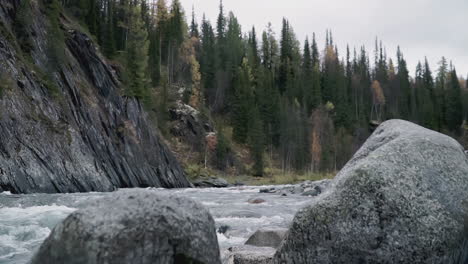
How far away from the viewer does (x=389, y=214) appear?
5.00m

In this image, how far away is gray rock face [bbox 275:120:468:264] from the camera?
489 centimetres

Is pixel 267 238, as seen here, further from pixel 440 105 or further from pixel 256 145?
pixel 440 105

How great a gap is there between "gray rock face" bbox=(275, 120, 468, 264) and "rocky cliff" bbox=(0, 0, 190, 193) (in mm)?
17495

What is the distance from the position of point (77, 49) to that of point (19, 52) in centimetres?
962

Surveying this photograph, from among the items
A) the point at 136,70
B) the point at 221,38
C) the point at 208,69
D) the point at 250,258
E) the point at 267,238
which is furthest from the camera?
the point at 221,38

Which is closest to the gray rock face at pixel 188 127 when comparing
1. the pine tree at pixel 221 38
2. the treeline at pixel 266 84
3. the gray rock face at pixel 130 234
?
the treeline at pixel 266 84

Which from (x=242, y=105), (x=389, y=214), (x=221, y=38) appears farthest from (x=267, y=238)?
(x=221, y=38)

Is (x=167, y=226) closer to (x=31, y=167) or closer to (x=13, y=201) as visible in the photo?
(x=13, y=201)

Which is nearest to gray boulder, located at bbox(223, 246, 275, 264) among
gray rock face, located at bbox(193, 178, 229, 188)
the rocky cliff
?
the rocky cliff

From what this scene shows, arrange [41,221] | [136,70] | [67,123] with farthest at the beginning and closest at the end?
1. [136,70]
2. [67,123]
3. [41,221]

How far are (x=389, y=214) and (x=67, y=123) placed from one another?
25020 mm

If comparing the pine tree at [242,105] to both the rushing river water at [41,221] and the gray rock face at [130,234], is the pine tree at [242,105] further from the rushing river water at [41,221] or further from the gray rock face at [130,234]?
the gray rock face at [130,234]

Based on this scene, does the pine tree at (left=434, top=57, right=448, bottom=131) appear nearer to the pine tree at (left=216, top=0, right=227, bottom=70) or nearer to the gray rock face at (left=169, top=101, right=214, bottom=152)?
the pine tree at (left=216, top=0, right=227, bottom=70)

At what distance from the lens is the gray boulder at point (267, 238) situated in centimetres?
863
